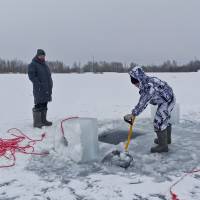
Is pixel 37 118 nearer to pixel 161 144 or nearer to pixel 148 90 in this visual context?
pixel 161 144

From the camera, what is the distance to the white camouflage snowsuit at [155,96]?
17.2 ft

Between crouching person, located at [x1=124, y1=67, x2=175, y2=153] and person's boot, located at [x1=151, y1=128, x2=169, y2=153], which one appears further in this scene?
person's boot, located at [x1=151, y1=128, x2=169, y2=153]

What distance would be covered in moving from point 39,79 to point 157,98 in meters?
3.12

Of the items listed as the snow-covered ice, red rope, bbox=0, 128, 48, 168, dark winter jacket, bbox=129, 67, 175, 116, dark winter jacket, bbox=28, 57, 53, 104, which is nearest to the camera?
the snow-covered ice

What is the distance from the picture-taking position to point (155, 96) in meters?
5.49

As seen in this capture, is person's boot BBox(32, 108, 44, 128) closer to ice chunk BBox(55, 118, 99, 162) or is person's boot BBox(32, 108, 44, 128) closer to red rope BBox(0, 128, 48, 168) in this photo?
red rope BBox(0, 128, 48, 168)

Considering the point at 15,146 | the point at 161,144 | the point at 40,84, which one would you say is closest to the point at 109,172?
the point at 161,144

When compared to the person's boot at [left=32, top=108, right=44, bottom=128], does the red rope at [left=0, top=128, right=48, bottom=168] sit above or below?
below

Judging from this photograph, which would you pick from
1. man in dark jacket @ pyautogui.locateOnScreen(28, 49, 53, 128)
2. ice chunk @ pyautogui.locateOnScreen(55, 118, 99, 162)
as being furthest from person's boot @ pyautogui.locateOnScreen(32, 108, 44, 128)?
ice chunk @ pyautogui.locateOnScreen(55, 118, 99, 162)

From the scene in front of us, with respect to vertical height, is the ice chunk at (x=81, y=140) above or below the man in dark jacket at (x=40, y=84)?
below

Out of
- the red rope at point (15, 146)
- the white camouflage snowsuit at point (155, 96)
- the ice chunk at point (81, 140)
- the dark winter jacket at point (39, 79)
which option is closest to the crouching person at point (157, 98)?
the white camouflage snowsuit at point (155, 96)

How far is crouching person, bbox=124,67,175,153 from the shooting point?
528cm

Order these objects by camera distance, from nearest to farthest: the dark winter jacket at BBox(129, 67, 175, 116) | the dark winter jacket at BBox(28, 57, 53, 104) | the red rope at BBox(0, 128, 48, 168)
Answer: the dark winter jacket at BBox(129, 67, 175, 116) < the red rope at BBox(0, 128, 48, 168) < the dark winter jacket at BBox(28, 57, 53, 104)

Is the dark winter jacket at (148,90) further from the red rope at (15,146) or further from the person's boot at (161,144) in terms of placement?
the red rope at (15,146)
